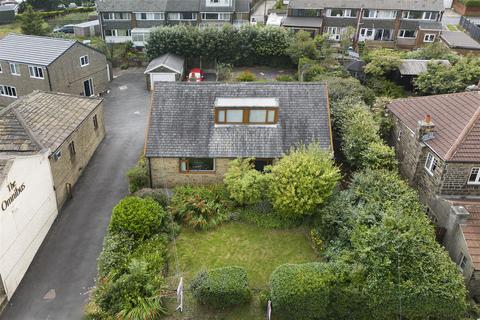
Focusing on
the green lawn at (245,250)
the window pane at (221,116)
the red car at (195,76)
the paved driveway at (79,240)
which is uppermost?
the window pane at (221,116)

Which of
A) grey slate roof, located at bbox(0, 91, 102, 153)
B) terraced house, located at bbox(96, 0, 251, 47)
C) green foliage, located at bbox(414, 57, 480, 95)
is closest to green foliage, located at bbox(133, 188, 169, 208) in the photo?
grey slate roof, located at bbox(0, 91, 102, 153)

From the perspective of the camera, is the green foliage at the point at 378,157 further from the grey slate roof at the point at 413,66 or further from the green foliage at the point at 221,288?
the grey slate roof at the point at 413,66

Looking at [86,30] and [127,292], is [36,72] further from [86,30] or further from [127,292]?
[127,292]

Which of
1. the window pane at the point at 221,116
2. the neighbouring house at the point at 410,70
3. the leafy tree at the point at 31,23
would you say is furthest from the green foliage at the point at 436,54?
the leafy tree at the point at 31,23

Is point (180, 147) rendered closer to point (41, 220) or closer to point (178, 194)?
point (178, 194)

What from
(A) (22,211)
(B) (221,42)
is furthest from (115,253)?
(B) (221,42)

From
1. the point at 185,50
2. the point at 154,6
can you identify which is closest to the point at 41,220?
the point at 185,50

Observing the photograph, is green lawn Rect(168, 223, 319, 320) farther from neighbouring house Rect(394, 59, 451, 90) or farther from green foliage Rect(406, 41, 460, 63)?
green foliage Rect(406, 41, 460, 63)
